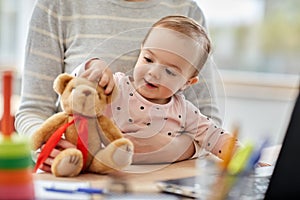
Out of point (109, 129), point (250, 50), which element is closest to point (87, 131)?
point (109, 129)

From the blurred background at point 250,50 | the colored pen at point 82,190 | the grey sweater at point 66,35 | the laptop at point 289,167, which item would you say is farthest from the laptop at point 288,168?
the blurred background at point 250,50

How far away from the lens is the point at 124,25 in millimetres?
1370

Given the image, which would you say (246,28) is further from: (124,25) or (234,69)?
(124,25)

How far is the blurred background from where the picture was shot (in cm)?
332

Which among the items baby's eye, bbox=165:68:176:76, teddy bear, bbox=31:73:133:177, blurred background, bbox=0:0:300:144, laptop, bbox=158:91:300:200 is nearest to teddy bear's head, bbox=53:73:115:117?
teddy bear, bbox=31:73:133:177

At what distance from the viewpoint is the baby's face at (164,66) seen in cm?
106

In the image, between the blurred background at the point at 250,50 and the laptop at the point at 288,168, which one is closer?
the laptop at the point at 288,168

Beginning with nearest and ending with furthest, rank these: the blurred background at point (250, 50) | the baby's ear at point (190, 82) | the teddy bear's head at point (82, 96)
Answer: the teddy bear's head at point (82, 96) → the baby's ear at point (190, 82) → the blurred background at point (250, 50)

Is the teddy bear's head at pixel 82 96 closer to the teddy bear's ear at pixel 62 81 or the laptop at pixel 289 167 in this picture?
the teddy bear's ear at pixel 62 81

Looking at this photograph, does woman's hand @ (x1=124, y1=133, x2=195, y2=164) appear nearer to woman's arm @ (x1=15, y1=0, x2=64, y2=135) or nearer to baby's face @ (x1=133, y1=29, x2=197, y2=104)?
baby's face @ (x1=133, y1=29, x2=197, y2=104)

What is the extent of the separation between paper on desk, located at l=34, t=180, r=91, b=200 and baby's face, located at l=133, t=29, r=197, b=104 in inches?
9.0

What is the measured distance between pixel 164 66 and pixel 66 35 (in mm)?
389

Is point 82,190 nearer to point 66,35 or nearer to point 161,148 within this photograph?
point 161,148

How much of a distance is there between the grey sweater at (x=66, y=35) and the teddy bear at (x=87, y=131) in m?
0.27
